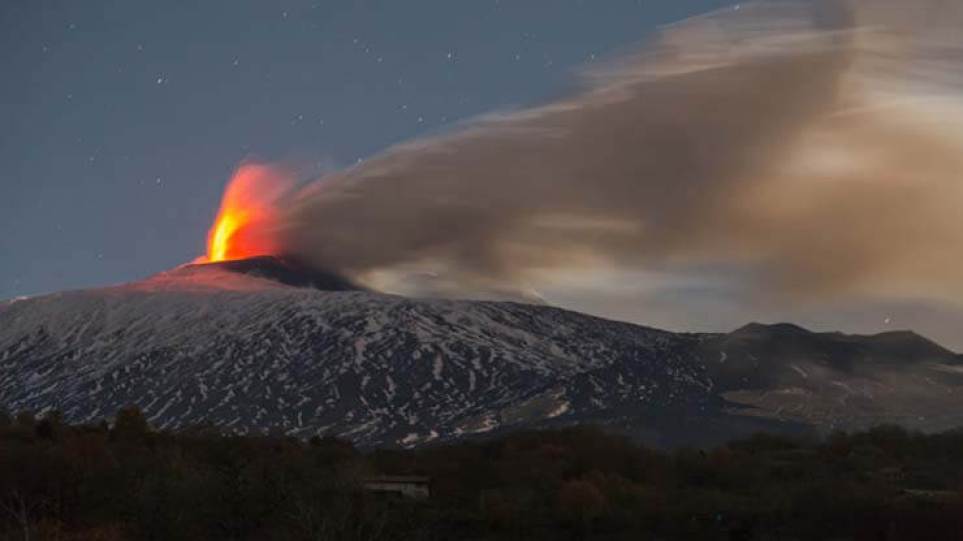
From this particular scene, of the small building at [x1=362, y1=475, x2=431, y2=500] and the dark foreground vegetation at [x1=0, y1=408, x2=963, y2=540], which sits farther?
the small building at [x1=362, y1=475, x2=431, y2=500]

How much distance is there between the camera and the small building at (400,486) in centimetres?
11362

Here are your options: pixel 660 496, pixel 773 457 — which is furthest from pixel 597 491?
pixel 773 457

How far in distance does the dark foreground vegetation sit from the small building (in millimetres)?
1668

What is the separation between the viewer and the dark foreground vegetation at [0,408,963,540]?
291 ft

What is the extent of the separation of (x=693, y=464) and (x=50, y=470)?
63.9m

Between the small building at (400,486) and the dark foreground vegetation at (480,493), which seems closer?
the dark foreground vegetation at (480,493)

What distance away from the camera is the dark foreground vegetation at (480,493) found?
291 feet

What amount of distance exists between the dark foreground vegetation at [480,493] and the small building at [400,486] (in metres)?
1.67

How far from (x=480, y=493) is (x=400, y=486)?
725 cm

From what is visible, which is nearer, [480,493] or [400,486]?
[480,493]

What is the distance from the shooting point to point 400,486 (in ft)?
388

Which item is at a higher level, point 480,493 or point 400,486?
point 400,486

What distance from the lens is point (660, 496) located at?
11306cm

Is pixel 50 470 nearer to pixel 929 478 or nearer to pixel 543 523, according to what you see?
pixel 543 523
